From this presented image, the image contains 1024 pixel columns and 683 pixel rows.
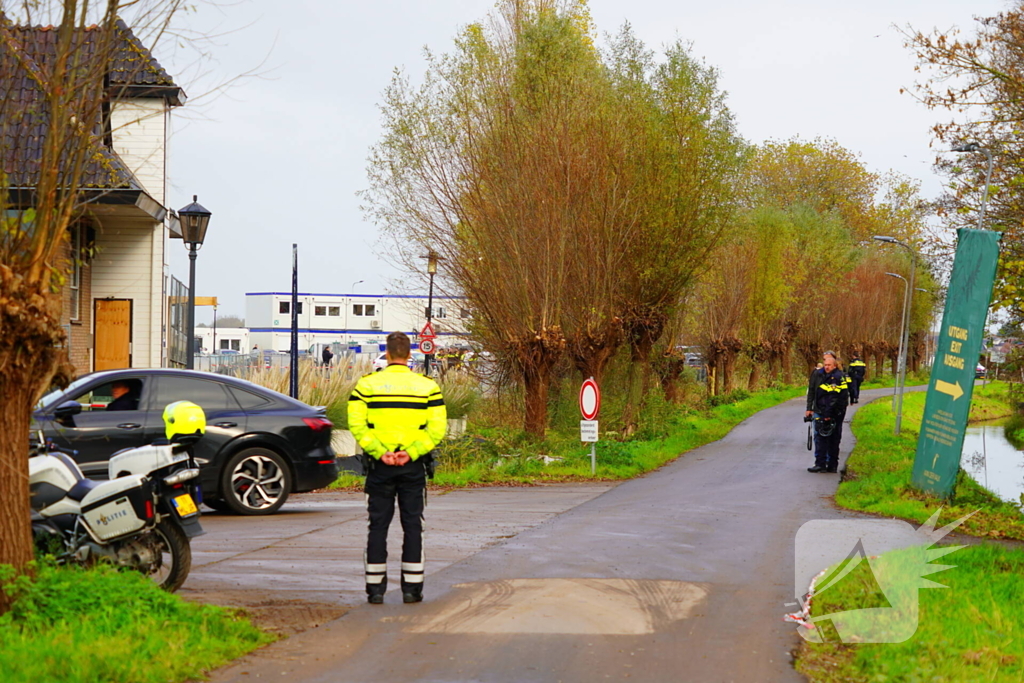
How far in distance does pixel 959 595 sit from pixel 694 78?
23622 millimetres

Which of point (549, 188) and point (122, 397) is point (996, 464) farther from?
point (122, 397)

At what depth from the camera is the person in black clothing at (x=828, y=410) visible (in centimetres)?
1986

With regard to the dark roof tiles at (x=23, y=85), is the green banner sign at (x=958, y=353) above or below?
below

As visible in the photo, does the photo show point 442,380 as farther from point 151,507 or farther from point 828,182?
point 828,182

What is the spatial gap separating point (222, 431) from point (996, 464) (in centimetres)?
2360

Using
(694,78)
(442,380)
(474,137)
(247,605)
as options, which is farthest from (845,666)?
(694,78)

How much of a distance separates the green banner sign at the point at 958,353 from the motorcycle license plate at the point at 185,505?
903 cm

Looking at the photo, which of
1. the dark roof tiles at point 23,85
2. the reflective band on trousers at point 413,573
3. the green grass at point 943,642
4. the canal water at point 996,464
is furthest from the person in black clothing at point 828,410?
the dark roof tiles at point 23,85

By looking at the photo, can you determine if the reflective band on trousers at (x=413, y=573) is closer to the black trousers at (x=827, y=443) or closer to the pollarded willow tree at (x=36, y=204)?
the pollarded willow tree at (x=36, y=204)

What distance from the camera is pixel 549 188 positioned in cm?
2350

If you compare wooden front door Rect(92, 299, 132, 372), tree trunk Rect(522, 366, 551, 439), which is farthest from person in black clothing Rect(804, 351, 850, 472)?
wooden front door Rect(92, 299, 132, 372)

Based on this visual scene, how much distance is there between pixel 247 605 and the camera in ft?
25.3

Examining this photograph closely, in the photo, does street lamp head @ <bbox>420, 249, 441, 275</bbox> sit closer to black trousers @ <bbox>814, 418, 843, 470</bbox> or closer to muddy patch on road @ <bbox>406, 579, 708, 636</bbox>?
black trousers @ <bbox>814, 418, 843, 470</bbox>

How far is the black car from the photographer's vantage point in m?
12.4
